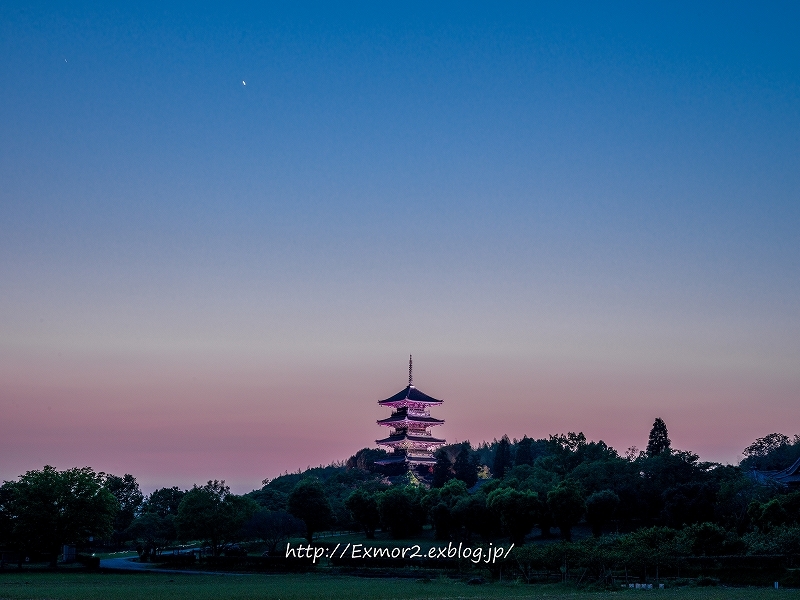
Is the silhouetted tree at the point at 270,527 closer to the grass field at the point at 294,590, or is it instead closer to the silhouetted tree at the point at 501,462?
the grass field at the point at 294,590

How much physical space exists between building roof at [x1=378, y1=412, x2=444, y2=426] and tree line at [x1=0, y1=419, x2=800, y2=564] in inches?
1476

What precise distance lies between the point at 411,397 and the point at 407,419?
11.8 feet

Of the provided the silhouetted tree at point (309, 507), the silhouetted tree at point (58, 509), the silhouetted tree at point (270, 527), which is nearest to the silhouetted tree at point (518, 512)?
the silhouetted tree at point (270, 527)

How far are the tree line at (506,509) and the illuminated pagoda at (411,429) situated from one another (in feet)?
114

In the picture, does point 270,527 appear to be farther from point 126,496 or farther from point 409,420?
point 409,420

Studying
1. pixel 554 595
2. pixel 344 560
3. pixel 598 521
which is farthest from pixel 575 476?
pixel 554 595

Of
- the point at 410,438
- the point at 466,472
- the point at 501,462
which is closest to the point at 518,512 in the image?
the point at 466,472

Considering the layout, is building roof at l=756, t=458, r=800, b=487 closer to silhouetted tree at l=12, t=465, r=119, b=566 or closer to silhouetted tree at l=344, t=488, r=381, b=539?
silhouetted tree at l=344, t=488, r=381, b=539

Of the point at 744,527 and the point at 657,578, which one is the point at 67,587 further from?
the point at 744,527

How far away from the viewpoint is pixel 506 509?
218ft

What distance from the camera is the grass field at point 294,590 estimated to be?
35531 mm

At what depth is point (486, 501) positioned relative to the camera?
232ft

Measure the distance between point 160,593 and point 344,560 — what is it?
17.6m

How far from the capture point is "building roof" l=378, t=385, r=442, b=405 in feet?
433
